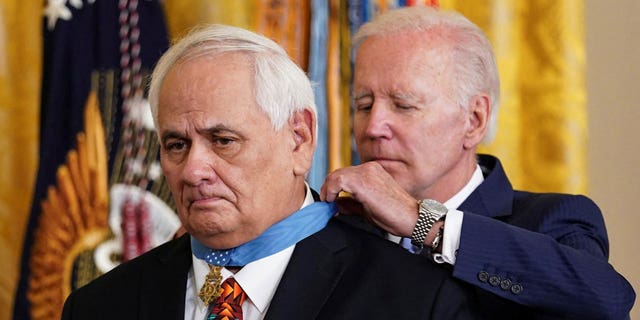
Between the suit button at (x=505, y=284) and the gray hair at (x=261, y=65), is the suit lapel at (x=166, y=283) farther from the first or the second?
the suit button at (x=505, y=284)

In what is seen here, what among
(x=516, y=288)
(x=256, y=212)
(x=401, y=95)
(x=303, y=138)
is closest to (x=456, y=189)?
(x=401, y=95)

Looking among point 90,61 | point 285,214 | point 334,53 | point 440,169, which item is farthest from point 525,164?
point 285,214

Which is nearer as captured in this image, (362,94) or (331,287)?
(331,287)

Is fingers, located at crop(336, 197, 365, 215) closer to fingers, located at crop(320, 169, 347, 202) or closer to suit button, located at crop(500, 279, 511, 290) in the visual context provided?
fingers, located at crop(320, 169, 347, 202)

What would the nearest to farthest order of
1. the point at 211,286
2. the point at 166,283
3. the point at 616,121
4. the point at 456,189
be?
the point at 211,286 < the point at 166,283 < the point at 456,189 < the point at 616,121

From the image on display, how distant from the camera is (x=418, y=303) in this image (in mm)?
2129

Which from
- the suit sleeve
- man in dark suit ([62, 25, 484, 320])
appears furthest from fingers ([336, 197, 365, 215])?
the suit sleeve

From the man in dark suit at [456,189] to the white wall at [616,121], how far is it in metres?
0.96

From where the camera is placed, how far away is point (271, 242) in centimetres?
221

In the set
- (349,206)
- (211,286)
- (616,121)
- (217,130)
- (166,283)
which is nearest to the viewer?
(217,130)

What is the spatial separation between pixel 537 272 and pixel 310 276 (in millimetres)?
507

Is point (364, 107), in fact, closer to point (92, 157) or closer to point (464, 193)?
point (464, 193)

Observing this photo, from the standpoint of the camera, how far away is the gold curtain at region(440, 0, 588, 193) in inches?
146

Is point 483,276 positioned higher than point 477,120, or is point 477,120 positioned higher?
point 477,120
